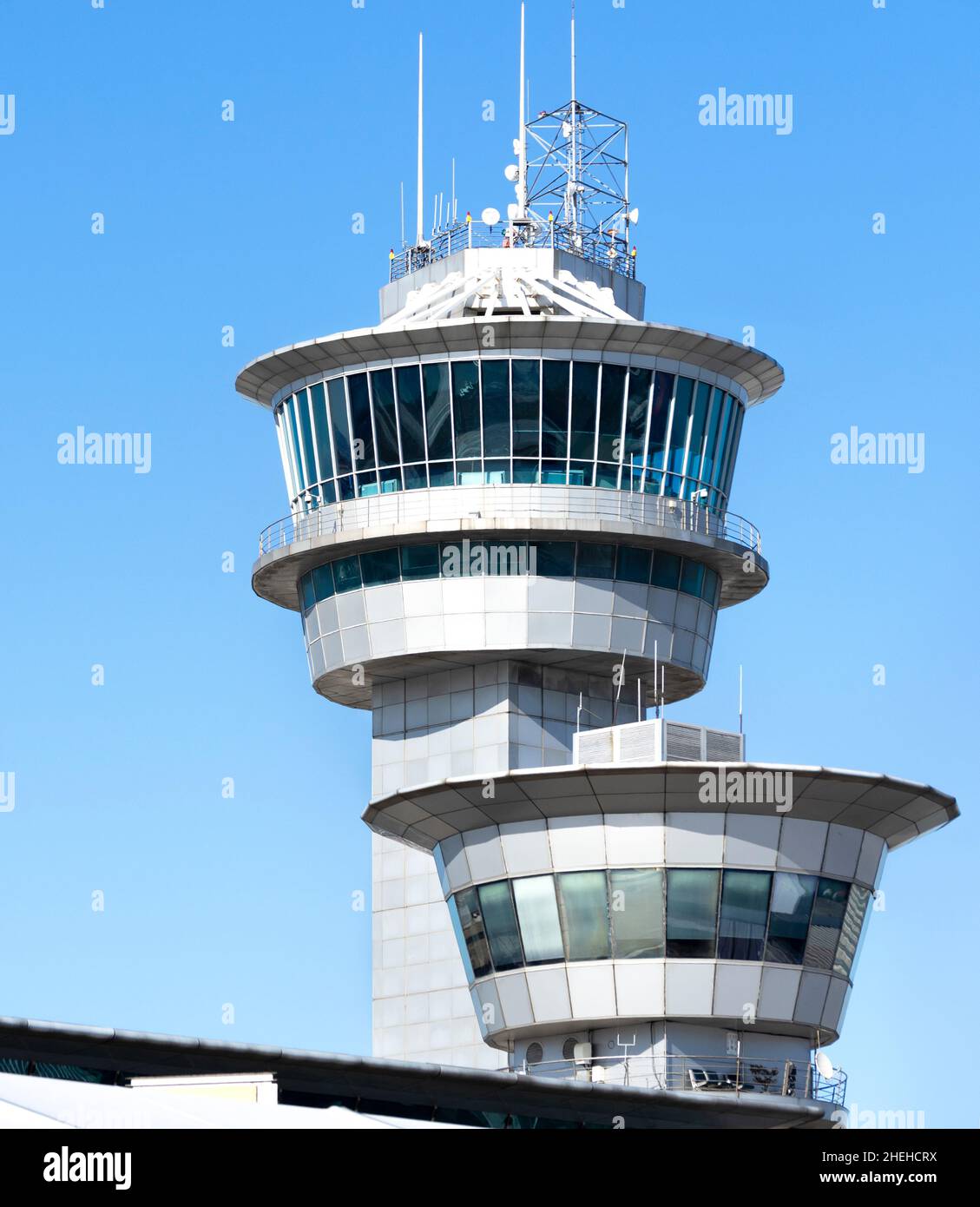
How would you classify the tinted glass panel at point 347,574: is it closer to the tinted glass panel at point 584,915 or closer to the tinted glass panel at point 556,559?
the tinted glass panel at point 556,559

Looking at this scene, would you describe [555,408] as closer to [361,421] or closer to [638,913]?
[361,421]

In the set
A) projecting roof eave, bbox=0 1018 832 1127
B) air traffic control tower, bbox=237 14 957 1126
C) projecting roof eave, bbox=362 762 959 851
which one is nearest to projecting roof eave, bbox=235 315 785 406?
air traffic control tower, bbox=237 14 957 1126

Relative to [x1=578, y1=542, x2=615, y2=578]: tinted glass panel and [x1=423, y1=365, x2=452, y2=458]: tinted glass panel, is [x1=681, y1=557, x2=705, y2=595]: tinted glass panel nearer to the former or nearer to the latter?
[x1=578, y1=542, x2=615, y2=578]: tinted glass panel

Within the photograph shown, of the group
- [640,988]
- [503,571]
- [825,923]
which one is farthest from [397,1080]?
[503,571]
